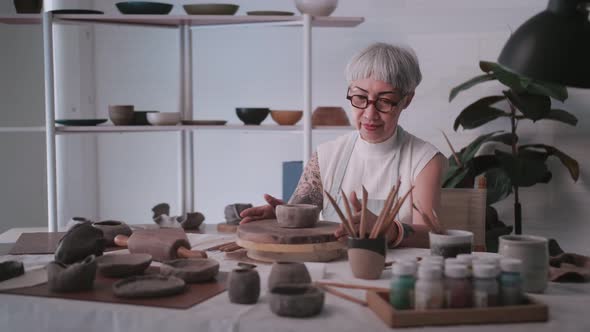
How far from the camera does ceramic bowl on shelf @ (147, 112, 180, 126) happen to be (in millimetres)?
3869

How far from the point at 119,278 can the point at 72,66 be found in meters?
2.98

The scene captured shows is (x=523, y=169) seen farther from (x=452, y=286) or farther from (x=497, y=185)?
(x=452, y=286)

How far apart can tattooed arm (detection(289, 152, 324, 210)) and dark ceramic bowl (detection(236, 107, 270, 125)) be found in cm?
121

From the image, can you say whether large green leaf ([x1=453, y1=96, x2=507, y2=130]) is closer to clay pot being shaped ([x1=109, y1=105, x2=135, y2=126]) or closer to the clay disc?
clay pot being shaped ([x1=109, y1=105, x2=135, y2=126])

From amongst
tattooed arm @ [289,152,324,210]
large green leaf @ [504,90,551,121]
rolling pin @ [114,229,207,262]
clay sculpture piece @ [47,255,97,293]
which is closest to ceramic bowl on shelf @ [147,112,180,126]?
tattooed arm @ [289,152,324,210]

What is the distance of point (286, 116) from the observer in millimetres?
3955

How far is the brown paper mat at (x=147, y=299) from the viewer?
1559mm

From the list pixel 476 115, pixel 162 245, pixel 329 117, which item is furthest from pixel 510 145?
pixel 162 245

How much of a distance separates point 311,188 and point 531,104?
154 cm

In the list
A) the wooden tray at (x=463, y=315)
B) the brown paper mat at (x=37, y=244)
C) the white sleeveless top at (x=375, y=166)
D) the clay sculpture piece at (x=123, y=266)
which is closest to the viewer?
the wooden tray at (x=463, y=315)

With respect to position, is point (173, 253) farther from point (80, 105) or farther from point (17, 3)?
point (80, 105)

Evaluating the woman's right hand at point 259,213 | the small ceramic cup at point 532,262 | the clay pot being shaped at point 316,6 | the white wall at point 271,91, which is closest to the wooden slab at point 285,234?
the woman's right hand at point 259,213

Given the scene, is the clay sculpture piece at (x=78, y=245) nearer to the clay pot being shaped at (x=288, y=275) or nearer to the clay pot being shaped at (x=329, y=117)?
the clay pot being shaped at (x=288, y=275)

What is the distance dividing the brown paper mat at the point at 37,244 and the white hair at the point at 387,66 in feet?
3.28
